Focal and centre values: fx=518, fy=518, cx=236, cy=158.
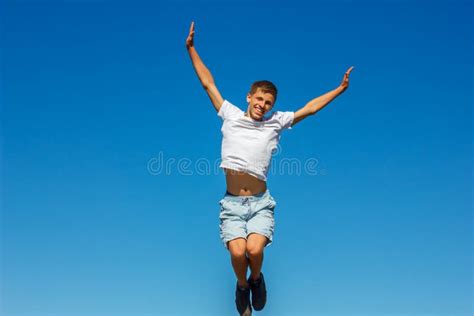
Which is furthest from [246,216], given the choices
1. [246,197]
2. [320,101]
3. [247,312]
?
[320,101]

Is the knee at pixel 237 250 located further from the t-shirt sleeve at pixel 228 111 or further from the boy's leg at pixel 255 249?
the t-shirt sleeve at pixel 228 111

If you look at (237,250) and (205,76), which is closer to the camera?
(237,250)

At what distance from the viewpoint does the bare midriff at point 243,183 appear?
802 centimetres

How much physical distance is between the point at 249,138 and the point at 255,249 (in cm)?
170

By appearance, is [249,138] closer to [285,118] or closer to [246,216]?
[285,118]

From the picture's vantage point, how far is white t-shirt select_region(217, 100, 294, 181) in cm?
791

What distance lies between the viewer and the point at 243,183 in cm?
804

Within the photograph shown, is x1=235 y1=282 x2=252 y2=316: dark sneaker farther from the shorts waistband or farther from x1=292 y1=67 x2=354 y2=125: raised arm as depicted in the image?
x1=292 y1=67 x2=354 y2=125: raised arm

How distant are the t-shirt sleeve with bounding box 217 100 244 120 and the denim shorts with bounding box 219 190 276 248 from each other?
124 centimetres

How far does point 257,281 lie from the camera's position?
26.6 feet

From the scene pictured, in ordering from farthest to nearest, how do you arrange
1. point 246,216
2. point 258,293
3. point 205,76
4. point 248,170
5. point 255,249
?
1. point 205,76
2. point 258,293
3. point 246,216
4. point 248,170
5. point 255,249

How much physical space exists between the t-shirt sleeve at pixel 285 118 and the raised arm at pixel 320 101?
93 millimetres

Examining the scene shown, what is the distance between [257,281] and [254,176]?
1658mm

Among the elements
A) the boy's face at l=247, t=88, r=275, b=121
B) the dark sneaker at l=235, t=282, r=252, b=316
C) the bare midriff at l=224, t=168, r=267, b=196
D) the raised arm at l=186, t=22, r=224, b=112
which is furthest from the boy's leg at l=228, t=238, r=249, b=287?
the raised arm at l=186, t=22, r=224, b=112
